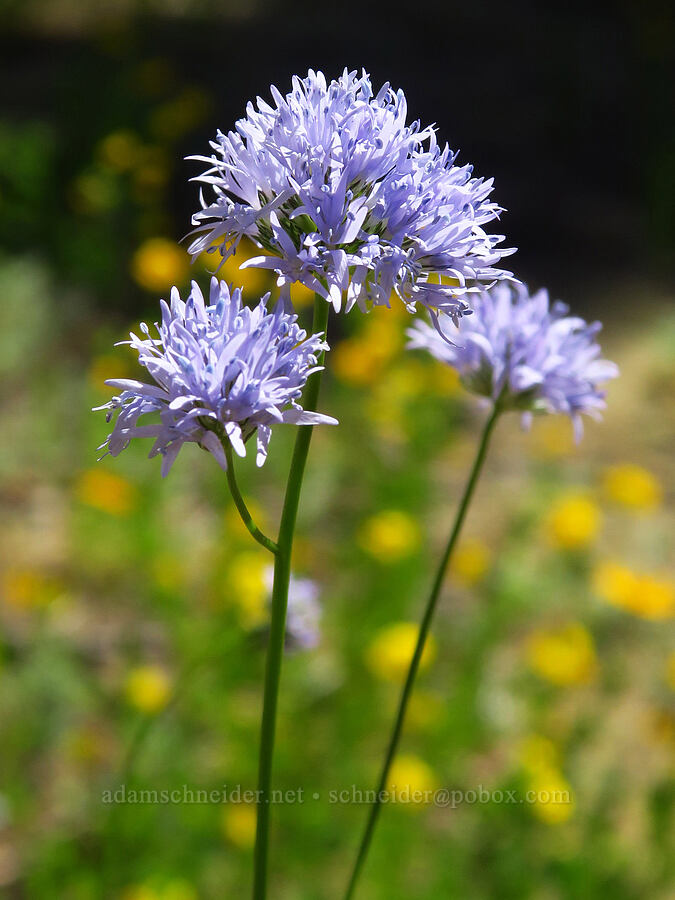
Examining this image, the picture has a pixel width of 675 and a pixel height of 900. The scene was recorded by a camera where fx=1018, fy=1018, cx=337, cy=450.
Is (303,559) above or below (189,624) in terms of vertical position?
above

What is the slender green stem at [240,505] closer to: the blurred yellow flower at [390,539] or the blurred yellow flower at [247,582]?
the blurred yellow flower at [247,582]

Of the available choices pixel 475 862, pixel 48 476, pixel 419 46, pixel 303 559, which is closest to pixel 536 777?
pixel 475 862

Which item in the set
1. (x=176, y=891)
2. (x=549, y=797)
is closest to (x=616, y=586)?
(x=549, y=797)

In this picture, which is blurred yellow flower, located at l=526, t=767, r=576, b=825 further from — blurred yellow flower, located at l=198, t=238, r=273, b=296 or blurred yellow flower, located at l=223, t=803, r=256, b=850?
blurred yellow flower, located at l=198, t=238, r=273, b=296

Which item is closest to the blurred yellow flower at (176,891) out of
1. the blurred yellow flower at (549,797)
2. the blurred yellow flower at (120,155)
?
the blurred yellow flower at (549,797)

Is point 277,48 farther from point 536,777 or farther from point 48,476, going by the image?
point 536,777

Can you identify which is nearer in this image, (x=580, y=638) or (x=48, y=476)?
(x=580, y=638)
